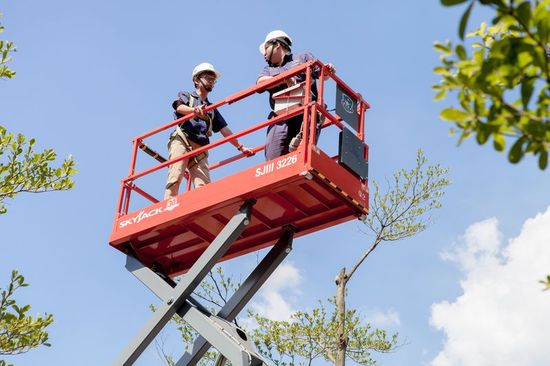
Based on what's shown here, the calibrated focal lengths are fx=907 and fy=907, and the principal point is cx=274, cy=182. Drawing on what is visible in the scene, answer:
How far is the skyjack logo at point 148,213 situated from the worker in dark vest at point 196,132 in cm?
36

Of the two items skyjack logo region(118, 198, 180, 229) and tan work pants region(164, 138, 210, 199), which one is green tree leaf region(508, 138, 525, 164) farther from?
tan work pants region(164, 138, 210, 199)

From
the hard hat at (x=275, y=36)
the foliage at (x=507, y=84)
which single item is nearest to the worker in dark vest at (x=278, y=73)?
the hard hat at (x=275, y=36)

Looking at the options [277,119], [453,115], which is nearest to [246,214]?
[277,119]

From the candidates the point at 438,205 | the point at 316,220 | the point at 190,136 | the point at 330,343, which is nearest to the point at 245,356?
the point at 316,220

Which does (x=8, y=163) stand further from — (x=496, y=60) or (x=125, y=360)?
(x=496, y=60)

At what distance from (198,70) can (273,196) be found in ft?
6.63

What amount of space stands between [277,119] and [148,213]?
1.93 meters

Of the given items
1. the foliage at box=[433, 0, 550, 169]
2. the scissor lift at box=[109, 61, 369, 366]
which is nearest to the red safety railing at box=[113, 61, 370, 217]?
the scissor lift at box=[109, 61, 369, 366]

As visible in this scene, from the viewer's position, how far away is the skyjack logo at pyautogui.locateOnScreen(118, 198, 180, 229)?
9.98 metres

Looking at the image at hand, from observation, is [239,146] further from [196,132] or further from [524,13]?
[524,13]

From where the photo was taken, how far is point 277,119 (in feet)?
30.8

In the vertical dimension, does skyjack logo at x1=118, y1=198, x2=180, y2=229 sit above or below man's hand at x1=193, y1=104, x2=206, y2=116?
below

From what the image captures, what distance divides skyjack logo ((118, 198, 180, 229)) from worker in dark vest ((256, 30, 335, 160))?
1.19 meters

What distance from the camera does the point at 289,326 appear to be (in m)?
18.8
